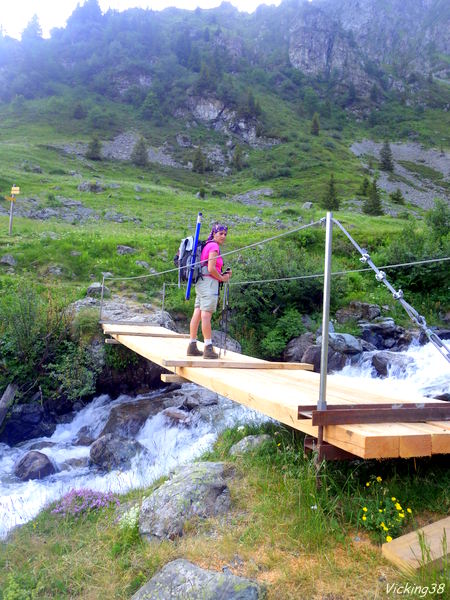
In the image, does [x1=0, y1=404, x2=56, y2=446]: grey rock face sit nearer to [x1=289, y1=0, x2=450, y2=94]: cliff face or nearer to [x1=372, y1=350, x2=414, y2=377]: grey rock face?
[x1=372, y1=350, x2=414, y2=377]: grey rock face

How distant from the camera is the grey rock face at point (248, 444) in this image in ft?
17.8

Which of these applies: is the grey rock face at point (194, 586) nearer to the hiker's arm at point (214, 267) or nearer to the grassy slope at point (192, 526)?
the grassy slope at point (192, 526)

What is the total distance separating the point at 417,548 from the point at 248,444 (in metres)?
2.59

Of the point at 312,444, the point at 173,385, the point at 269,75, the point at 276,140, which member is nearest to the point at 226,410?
the point at 173,385

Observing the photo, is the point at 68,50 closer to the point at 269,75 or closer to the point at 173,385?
the point at 269,75

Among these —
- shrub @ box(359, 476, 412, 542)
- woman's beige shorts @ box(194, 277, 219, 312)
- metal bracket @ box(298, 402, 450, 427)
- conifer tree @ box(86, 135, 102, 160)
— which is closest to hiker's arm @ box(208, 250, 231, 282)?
woman's beige shorts @ box(194, 277, 219, 312)

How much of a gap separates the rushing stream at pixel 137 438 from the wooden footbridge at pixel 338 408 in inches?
29.7

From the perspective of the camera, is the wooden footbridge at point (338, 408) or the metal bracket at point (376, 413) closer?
the wooden footbridge at point (338, 408)

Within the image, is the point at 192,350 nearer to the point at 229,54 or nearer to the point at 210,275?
the point at 210,275

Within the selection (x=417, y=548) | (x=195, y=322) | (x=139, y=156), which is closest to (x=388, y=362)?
(x=195, y=322)

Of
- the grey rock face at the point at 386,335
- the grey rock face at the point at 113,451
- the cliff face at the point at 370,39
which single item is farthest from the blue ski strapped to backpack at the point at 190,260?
the cliff face at the point at 370,39

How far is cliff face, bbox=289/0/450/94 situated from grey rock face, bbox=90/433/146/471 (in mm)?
123834

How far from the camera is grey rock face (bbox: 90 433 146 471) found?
306 inches

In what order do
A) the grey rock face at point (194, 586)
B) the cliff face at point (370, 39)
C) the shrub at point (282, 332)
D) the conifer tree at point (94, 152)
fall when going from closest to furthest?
the grey rock face at point (194, 586) < the shrub at point (282, 332) < the conifer tree at point (94, 152) < the cliff face at point (370, 39)
